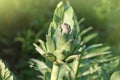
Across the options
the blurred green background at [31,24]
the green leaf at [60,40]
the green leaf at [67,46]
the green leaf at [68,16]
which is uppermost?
the blurred green background at [31,24]

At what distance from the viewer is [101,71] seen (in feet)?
3.63

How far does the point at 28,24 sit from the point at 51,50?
2.07 meters

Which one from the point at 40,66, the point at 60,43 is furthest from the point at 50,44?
the point at 40,66

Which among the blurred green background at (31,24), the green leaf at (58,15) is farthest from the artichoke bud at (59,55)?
the blurred green background at (31,24)

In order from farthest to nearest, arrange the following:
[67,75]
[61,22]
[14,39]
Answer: [14,39]
[67,75]
[61,22]

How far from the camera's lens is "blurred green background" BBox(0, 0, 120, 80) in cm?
281

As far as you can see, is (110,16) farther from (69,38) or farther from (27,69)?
(69,38)

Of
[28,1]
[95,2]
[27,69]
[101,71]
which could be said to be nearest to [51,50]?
[101,71]

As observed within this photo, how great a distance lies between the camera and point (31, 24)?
2.97 metres

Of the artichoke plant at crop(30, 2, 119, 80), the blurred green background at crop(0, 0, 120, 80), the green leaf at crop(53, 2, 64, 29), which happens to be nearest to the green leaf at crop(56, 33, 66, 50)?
the artichoke plant at crop(30, 2, 119, 80)

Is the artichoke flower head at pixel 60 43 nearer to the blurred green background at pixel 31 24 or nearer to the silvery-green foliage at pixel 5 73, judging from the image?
the silvery-green foliage at pixel 5 73

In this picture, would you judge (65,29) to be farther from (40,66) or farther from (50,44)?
(40,66)

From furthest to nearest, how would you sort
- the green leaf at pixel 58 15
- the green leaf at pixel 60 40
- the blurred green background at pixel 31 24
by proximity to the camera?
the blurred green background at pixel 31 24, the green leaf at pixel 58 15, the green leaf at pixel 60 40

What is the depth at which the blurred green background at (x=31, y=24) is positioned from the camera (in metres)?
2.81
